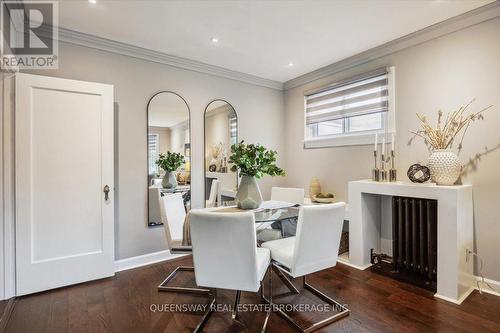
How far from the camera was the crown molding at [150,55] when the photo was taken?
8.95 feet

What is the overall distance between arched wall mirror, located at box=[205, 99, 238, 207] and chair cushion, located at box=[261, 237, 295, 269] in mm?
1462

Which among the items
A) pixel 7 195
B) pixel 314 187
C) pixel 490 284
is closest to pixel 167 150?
pixel 7 195

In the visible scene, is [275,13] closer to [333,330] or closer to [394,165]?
[394,165]

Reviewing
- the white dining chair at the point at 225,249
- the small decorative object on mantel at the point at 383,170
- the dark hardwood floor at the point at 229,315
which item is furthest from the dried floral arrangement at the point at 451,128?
the white dining chair at the point at 225,249

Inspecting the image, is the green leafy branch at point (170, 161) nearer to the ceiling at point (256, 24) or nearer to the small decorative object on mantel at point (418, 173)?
the ceiling at point (256, 24)

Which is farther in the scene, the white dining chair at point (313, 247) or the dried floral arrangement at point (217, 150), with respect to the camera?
the dried floral arrangement at point (217, 150)

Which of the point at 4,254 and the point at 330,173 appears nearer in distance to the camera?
the point at 4,254

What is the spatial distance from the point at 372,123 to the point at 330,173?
0.90 meters

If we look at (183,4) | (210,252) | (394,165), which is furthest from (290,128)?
(210,252)

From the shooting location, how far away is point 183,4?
7.46 ft

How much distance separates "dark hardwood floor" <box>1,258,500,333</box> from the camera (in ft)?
6.30

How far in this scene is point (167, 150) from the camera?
3359 millimetres

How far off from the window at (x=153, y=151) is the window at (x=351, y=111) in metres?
2.29

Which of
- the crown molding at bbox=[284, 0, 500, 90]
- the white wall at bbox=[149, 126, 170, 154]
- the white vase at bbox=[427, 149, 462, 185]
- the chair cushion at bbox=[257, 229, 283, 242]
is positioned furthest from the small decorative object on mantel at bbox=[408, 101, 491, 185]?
the white wall at bbox=[149, 126, 170, 154]
